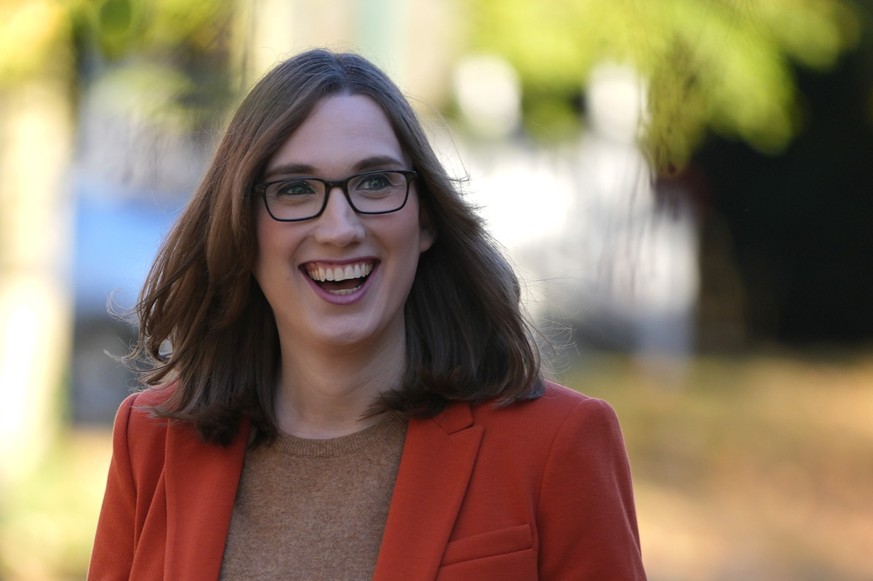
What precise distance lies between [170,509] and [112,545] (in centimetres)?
20

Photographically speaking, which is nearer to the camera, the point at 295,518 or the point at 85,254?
the point at 295,518

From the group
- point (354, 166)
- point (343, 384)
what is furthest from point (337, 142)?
point (343, 384)

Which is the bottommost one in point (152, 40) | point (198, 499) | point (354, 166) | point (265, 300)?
point (198, 499)

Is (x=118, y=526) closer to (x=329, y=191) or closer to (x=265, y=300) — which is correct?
(x=265, y=300)

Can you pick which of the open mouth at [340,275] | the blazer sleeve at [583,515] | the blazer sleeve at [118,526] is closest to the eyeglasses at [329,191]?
the open mouth at [340,275]

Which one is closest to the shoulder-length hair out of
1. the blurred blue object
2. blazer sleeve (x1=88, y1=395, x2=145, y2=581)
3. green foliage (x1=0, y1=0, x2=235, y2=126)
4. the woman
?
the woman

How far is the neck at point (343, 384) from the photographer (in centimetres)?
269

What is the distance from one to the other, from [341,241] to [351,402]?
0.38 m

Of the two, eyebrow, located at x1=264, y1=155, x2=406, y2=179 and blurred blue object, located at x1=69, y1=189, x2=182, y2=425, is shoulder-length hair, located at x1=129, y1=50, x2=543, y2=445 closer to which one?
eyebrow, located at x1=264, y1=155, x2=406, y2=179

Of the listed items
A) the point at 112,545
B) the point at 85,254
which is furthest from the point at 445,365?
the point at 85,254

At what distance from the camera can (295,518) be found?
261 cm

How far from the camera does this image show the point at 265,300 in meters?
2.91

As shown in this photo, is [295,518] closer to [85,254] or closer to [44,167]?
[44,167]

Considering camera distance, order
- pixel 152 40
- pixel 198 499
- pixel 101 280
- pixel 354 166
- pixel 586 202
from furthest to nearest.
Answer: pixel 101 280, pixel 586 202, pixel 152 40, pixel 198 499, pixel 354 166
